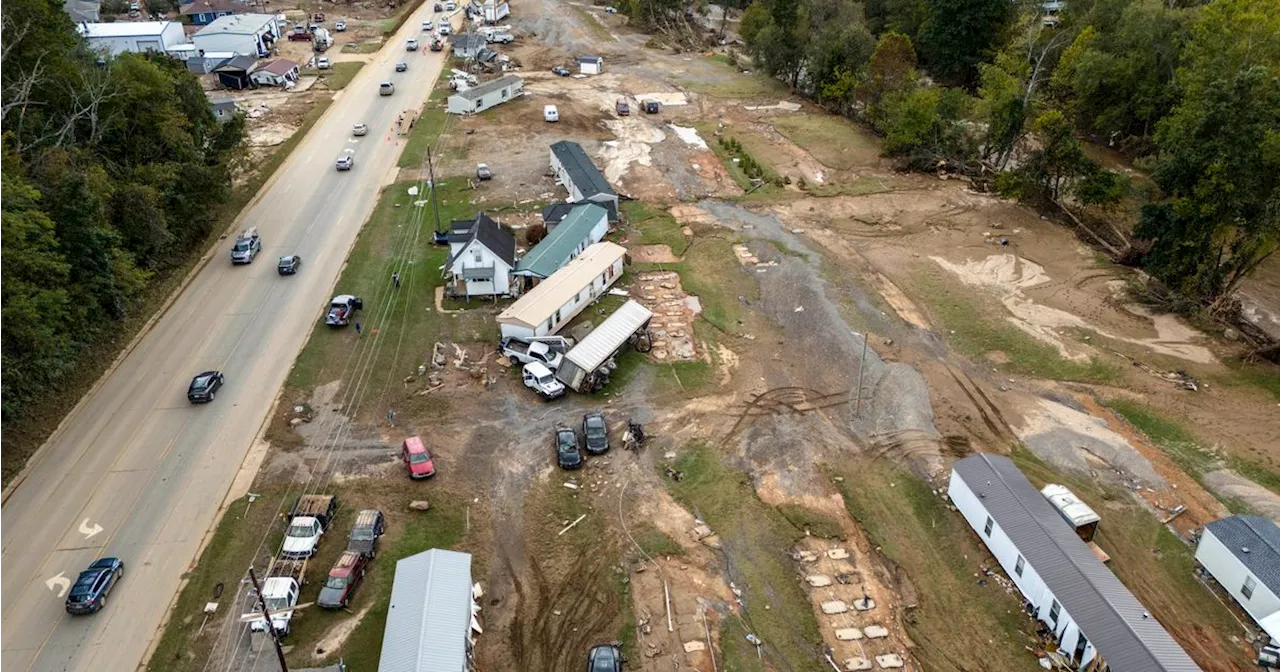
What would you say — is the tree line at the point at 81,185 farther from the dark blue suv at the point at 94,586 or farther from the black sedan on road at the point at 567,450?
the black sedan on road at the point at 567,450

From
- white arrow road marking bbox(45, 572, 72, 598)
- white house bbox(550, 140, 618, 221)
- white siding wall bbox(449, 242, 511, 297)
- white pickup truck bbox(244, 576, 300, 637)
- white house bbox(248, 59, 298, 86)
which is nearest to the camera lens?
white pickup truck bbox(244, 576, 300, 637)

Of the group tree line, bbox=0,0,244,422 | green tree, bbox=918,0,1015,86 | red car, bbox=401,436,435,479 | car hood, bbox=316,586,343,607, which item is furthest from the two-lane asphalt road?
green tree, bbox=918,0,1015,86

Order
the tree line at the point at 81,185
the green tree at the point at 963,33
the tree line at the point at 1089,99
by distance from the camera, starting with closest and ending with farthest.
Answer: the tree line at the point at 81,185, the tree line at the point at 1089,99, the green tree at the point at 963,33

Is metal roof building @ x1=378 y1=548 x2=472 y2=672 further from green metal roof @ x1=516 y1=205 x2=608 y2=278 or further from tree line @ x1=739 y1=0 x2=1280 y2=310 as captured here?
tree line @ x1=739 y1=0 x2=1280 y2=310

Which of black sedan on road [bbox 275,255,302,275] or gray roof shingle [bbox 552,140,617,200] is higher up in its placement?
gray roof shingle [bbox 552,140,617,200]

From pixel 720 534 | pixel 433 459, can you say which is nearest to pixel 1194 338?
pixel 720 534

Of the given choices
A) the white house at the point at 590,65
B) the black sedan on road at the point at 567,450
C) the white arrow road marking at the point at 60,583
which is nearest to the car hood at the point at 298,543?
the white arrow road marking at the point at 60,583
